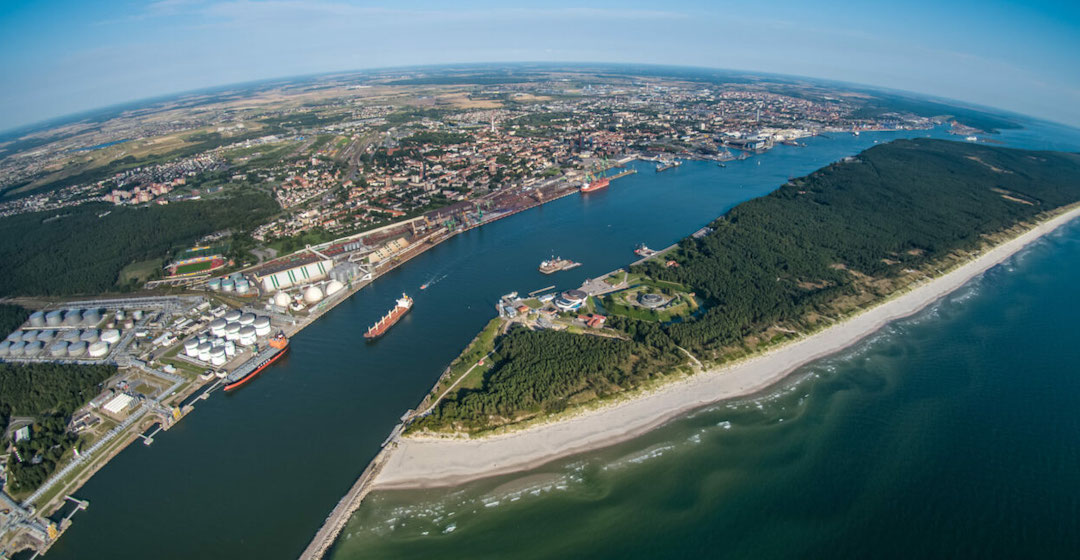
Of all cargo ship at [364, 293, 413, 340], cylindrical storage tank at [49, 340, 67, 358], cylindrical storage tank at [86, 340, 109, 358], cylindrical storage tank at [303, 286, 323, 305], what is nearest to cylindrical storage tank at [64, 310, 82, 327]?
cylindrical storage tank at [49, 340, 67, 358]

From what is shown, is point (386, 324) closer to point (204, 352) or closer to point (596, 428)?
point (204, 352)

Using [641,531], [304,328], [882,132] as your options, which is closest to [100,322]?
[304,328]

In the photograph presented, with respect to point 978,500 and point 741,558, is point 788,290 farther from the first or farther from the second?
point 741,558

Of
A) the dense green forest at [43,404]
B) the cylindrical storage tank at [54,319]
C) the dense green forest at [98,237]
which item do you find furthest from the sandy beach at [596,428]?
the dense green forest at [98,237]

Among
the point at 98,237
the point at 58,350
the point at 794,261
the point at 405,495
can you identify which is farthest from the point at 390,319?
the point at 98,237

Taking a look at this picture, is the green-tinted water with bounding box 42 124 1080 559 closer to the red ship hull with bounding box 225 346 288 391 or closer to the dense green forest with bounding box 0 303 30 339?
the red ship hull with bounding box 225 346 288 391
